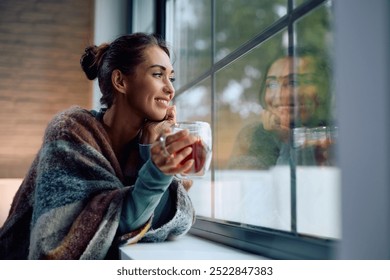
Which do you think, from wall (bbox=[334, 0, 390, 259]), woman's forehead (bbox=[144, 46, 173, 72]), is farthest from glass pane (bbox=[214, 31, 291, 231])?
wall (bbox=[334, 0, 390, 259])

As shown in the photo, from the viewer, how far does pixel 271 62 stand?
2.11 feet

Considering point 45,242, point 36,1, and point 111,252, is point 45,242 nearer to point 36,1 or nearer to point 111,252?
point 111,252

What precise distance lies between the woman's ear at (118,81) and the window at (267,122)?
0.17 m

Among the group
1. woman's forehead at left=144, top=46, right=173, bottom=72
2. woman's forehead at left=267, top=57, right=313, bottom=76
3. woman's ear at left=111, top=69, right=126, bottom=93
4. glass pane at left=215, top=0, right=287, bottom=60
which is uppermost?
glass pane at left=215, top=0, right=287, bottom=60

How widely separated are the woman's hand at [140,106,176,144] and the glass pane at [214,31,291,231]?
0.09m

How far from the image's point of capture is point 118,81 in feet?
2.61

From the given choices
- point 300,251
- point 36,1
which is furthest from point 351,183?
point 36,1

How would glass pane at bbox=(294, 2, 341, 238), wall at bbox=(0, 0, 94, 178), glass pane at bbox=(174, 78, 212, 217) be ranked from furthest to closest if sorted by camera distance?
wall at bbox=(0, 0, 94, 178), glass pane at bbox=(174, 78, 212, 217), glass pane at bbox=(294, 2, 341, 238)

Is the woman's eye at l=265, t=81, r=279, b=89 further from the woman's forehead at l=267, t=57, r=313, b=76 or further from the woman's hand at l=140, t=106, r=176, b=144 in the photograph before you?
the woman's hand at l=140, t=106, r=176, b=144

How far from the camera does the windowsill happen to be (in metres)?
0.58

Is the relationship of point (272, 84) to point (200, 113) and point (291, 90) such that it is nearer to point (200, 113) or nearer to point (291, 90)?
point (291, 90)

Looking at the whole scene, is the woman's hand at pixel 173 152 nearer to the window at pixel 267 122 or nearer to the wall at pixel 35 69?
the window at pixel 267 122

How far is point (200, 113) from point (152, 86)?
0.19 meters

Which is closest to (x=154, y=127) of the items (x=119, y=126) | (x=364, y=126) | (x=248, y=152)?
(x=119, y=126)
